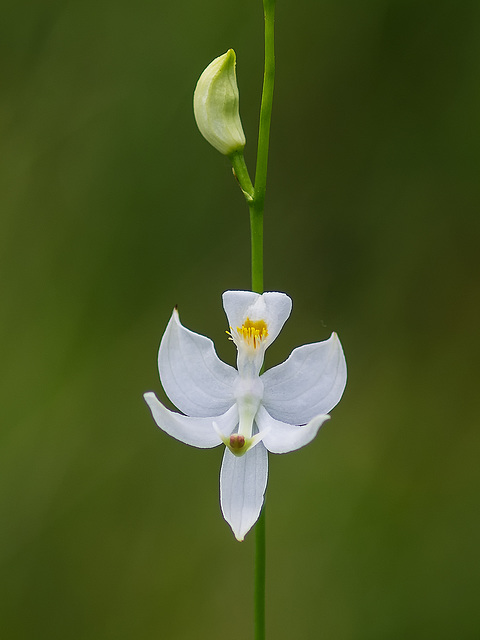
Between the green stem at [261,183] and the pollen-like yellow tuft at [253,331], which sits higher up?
the green stem at [261,183]

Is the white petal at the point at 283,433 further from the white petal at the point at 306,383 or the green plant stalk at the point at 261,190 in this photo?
the green plant stalk at the point at 261,190

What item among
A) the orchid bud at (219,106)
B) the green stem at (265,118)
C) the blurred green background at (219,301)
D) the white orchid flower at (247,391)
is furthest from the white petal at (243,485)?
the blurred green background at (219,301)

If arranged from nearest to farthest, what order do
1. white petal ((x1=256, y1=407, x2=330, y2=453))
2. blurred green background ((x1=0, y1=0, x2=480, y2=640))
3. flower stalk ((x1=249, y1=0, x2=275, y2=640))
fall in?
white petal ((x1=256, y1=407, x2=330, y2=453)) → flower stalk ((x1=249, y1=0, x2=275, y2=640)) → blurred green background ((x1=0, y1=0, x2=480, y2=640))

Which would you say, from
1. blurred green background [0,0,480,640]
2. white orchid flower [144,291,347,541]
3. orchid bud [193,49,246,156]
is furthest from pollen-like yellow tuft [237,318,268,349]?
blurred green background [0,0,480,640]

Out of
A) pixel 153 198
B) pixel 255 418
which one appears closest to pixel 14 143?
pixel 153 198

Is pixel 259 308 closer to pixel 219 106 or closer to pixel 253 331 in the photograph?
pixel 253 331

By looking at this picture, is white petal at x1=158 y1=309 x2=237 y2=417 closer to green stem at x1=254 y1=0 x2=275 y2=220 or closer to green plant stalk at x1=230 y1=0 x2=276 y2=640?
green plant stalk at x1=230 y1=0 x2=276 y2=640

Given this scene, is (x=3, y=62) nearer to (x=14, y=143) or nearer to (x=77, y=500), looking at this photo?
(x=14, y=143)
